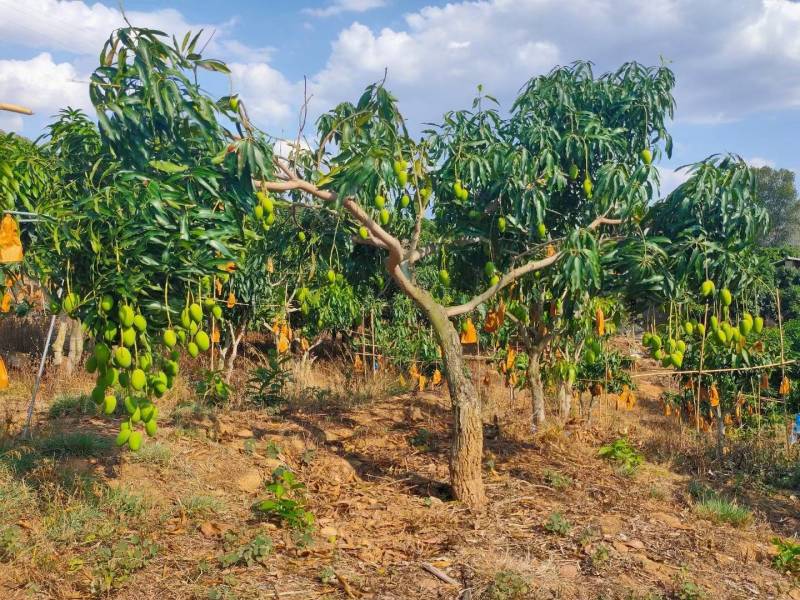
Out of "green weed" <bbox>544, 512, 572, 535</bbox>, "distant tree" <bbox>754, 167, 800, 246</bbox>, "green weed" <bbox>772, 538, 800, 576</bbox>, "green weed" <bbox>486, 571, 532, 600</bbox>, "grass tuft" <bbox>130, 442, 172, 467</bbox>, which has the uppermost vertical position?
"distant tree" <bbox>754, 167, 800, 246</bbox>

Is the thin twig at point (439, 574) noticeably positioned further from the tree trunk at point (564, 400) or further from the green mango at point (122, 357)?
the tree trunk at point (564, 400)

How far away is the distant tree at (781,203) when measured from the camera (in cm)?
3159

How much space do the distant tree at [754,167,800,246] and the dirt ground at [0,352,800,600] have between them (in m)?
28.9

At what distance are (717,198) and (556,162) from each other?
1155 mm

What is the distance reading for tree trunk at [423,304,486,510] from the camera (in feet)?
16.3

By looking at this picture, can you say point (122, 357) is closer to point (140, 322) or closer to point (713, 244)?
point (140, 322)

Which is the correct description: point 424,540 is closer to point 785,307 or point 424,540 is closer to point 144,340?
point 144,340

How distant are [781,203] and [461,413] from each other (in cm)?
3232

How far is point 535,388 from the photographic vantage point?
23.0 ft

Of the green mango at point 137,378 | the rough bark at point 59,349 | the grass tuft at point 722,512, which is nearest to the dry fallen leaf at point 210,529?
the green mango at point 137,378

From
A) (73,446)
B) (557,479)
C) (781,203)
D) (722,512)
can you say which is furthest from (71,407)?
(781,203)

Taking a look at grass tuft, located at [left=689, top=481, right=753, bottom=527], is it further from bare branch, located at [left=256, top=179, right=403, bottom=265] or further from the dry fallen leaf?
the dry fallen leaf

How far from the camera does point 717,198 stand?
14.8ft

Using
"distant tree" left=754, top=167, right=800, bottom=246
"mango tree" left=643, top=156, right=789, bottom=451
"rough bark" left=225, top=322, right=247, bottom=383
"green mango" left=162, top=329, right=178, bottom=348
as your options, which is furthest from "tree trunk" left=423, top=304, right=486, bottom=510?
"distant tree" left=754, top=167, right=800, bottom=246
